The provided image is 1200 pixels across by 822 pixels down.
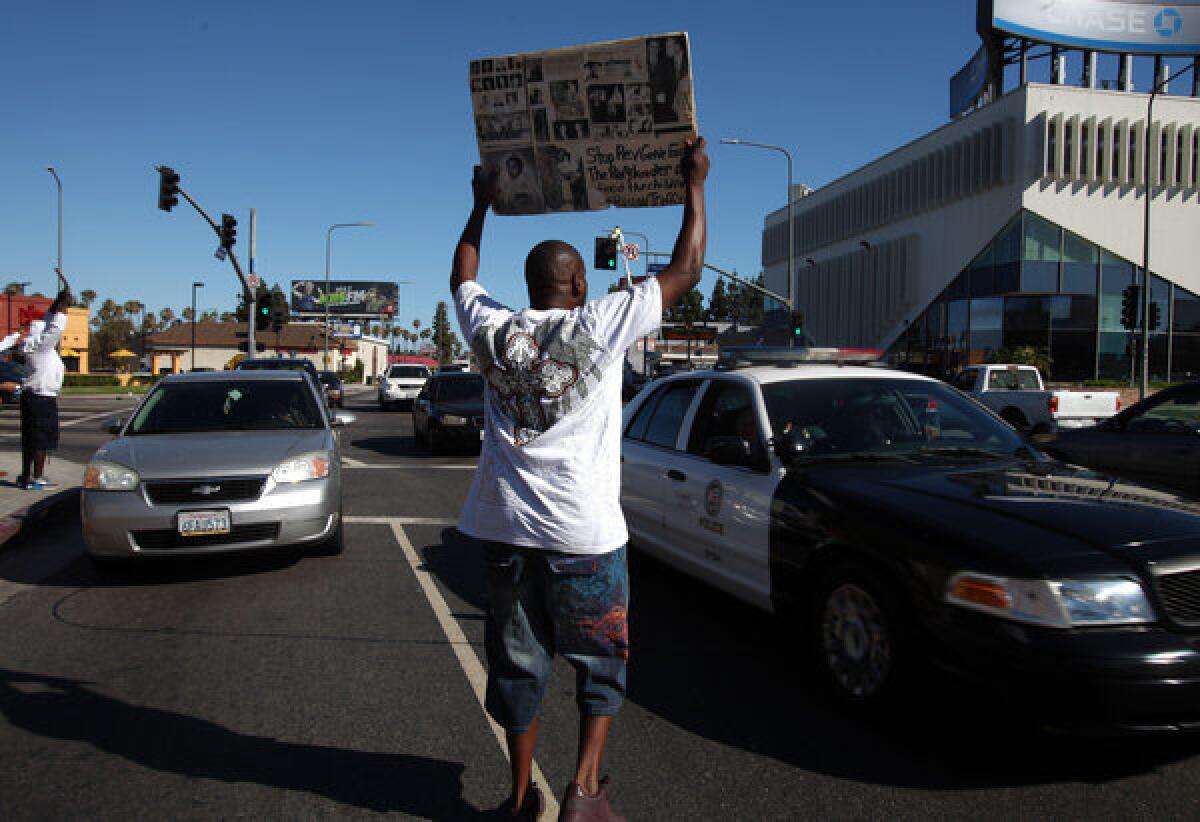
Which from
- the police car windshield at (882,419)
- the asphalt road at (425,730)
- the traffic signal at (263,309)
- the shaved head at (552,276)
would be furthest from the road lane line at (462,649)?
the traffic signal at (263,309)

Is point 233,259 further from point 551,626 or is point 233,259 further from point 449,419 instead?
point 551,626

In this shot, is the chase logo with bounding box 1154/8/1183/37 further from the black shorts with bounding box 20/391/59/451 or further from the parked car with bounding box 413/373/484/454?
the black shorts with bounding box 20/391/59/451

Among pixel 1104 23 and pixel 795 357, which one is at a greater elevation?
pixel 1104 23

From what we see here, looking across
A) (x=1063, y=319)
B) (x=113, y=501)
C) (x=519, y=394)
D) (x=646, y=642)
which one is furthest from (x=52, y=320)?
(x=1063, y=319)

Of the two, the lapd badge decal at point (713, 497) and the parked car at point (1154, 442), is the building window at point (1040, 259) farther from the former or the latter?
the lapd badge decal at point (713, 497)

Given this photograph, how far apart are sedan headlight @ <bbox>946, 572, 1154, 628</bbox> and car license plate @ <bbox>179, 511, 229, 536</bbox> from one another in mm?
4702

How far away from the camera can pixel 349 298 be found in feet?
348

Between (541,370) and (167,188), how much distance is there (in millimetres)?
22541

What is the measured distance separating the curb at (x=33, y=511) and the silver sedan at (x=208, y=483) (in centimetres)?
128

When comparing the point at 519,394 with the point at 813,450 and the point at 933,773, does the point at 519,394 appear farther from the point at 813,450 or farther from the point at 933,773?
the point at 813,450

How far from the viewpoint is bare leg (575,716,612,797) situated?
8.29ft

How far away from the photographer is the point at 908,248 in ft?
162

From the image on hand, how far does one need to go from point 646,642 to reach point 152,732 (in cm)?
230

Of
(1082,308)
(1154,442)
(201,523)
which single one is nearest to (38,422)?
(201,523)
